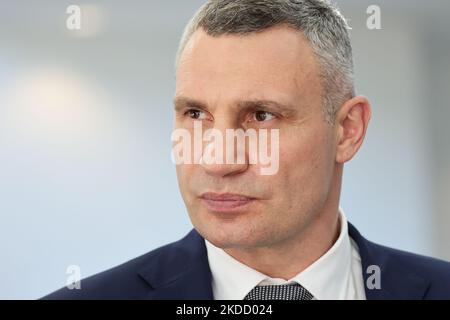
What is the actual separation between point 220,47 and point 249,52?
0.15 ft

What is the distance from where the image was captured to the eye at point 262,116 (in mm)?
930

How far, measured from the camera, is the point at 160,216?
1.23m

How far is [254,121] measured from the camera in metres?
0.93

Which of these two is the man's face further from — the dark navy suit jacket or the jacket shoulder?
the jacket shoulder

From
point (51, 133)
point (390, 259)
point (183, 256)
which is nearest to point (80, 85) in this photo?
point (51, 133)

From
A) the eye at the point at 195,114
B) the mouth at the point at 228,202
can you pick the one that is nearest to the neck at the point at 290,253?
the mouth at the point at 228,202

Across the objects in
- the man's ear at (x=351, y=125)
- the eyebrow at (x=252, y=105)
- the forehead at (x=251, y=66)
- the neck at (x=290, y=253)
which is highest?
the forehead at (x=251, y=66)

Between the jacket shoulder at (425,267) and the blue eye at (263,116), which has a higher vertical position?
the blue eye at (263,116)

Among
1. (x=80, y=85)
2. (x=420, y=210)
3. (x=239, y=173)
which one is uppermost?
(x=80, y=85)

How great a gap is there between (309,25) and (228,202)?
0.31 meters

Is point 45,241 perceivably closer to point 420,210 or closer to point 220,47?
point 220,47

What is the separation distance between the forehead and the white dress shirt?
28 centimetres

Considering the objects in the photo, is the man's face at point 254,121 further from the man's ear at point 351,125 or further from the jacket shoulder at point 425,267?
the jacket shoulder at point 425,267
